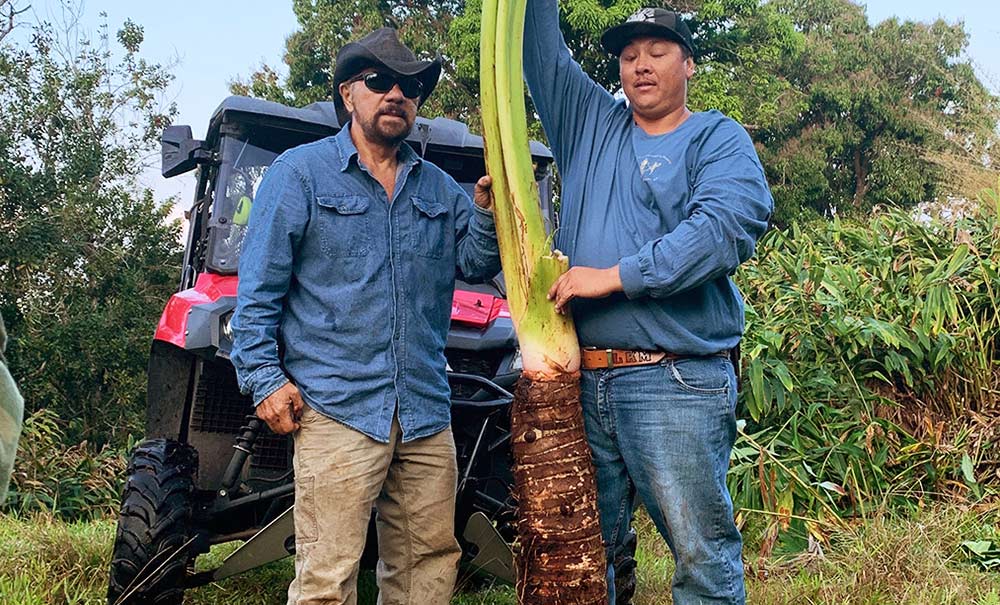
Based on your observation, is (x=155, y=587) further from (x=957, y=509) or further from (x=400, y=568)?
(x=957, y=509)

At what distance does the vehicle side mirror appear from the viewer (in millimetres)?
5035

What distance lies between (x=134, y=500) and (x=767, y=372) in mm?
3828

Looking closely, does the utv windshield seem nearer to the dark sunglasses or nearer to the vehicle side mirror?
the vehicle side mirror

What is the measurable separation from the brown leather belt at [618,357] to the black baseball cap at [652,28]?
984mm

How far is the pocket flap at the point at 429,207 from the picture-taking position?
350cm

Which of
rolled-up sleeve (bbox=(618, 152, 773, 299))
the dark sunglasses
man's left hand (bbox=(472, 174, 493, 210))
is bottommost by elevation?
rolled-up sleeve (bbox=(618, 152, 773, 299))

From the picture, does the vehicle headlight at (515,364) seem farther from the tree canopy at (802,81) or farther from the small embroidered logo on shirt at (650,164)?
the tree canopy at (802,81)

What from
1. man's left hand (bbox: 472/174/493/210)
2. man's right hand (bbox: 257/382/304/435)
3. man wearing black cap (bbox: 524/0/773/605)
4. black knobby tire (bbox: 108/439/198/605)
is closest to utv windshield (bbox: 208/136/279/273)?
black knobby tire (bbox: 108/439/198/605)

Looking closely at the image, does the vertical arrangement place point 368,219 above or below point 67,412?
above

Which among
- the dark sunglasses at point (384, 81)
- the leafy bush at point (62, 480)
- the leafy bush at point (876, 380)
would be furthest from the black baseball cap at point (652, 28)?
the leafy bush at point (62, 480)

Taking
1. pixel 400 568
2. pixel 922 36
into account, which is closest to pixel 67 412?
pixel 400 568

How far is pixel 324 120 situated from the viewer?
512cm

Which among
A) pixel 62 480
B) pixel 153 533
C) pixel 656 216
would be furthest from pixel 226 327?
pixel 62 480

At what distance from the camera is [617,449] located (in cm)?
323
